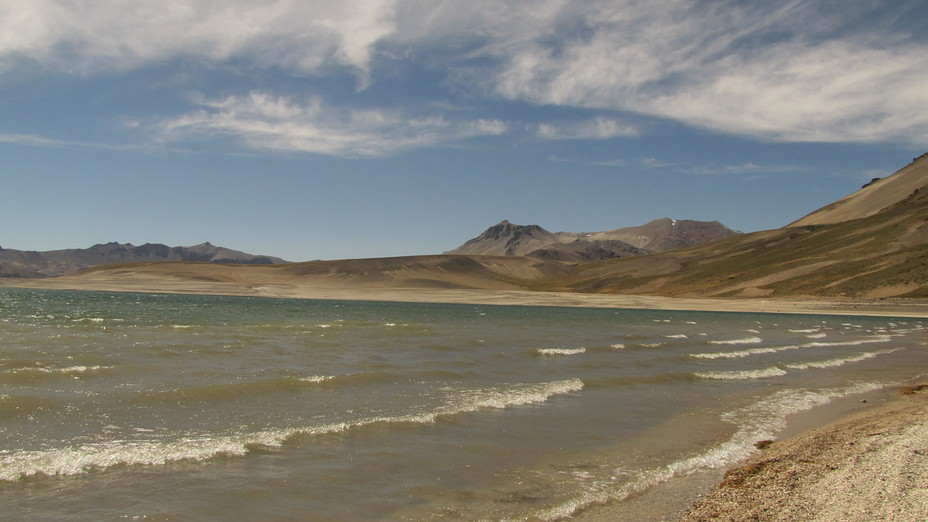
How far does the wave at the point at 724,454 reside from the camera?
8766 mm

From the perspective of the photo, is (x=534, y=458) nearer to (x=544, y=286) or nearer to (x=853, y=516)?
(x=853, y=516)

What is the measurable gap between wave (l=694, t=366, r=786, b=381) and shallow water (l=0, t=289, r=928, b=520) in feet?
0.31

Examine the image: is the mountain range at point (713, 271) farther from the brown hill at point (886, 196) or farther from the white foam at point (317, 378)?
the white foam at point (317, 378)

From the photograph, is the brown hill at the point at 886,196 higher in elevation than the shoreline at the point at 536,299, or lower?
higher

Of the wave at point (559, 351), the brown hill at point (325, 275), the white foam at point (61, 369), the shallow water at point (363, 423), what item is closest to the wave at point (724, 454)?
the shallow water at point (363, 423)

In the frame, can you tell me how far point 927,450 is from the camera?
9.63 meters

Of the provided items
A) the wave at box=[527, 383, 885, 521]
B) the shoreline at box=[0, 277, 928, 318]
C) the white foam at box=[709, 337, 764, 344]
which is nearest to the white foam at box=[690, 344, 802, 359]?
the white foam at box=[709, 337, 764, 344]

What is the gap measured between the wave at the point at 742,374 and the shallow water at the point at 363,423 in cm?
9

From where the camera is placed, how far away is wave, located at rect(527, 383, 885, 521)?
28.8 feet

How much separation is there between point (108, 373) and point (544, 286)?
530 ft

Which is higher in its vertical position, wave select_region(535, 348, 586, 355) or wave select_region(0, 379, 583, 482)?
wave select_region(0, 379, 583, 482)

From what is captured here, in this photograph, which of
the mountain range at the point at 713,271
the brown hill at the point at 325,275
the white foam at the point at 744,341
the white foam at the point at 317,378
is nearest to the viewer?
the white foam at the point at 317,378

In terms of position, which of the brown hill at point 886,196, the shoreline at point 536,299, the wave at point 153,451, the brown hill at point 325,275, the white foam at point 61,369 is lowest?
the shoreline at point 536,299

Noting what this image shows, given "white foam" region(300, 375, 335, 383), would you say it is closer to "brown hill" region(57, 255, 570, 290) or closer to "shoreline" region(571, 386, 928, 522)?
"shoreline" region(571, 386, 928, 522)
